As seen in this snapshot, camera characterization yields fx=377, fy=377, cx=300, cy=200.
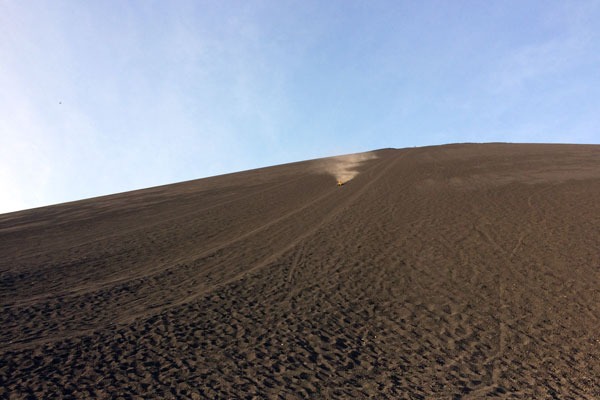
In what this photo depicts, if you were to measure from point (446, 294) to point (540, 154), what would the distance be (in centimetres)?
2295

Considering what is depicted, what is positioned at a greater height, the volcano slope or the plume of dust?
the plume of dust

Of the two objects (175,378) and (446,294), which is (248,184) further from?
(175,378)

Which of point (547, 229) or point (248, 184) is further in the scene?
point (248, 184)

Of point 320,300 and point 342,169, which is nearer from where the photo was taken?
point 320,300

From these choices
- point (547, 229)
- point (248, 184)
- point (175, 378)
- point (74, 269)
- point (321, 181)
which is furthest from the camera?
point (248, 184)

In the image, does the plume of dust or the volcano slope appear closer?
the volcano slope

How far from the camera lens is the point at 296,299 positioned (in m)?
8.91

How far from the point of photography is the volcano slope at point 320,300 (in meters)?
6.06

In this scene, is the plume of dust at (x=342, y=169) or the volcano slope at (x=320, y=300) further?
the plume of dust at (x=342, y=169)

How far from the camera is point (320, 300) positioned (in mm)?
8812

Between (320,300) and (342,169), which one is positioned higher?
(342,169)

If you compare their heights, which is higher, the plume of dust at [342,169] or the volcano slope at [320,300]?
the plume of dust at [342,169]

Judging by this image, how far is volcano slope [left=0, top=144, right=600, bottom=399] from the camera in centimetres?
606

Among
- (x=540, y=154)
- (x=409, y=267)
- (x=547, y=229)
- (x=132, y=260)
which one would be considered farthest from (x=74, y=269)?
(x=540, y=154)
